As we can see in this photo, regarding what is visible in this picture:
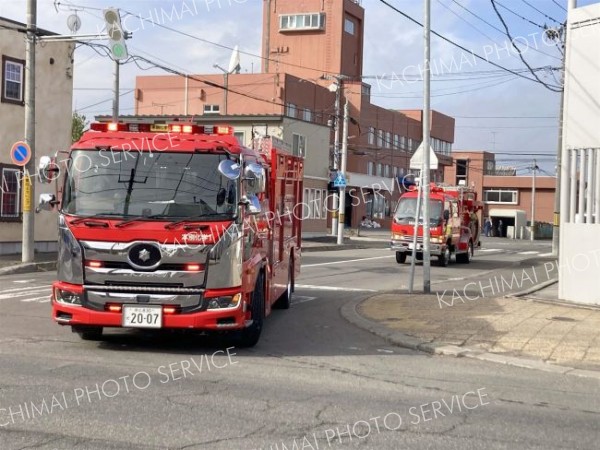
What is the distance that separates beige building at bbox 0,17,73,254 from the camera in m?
23.0

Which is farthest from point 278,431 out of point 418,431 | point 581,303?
point 581,303

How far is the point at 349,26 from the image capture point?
6284cm

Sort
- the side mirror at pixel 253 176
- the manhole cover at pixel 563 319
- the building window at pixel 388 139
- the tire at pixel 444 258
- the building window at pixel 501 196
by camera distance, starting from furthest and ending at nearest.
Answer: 1. the building window at pixel 501 196
2. the building window at pixel 388 139
3. the tire at pixel 444 258
4. the manhole cover at pixel 563 319
5. the side mirror at pixel 253 176

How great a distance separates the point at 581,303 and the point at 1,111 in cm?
1780

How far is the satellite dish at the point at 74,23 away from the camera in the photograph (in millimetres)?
23109

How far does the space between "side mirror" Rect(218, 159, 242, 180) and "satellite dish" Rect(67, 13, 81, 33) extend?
Answer: 16.6 m

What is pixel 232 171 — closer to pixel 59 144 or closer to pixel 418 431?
pixel 418 431

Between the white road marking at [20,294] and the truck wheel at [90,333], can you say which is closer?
the truck wheel at [90,333]

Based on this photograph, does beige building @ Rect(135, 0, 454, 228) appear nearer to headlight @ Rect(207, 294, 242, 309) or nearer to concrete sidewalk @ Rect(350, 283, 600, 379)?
concrete sidewalk @ Rect(350, 283, 600, 379)

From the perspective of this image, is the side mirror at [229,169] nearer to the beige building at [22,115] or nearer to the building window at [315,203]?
the beige building at [22,115]

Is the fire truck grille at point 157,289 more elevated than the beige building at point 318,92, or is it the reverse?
the beige building at point 318,92

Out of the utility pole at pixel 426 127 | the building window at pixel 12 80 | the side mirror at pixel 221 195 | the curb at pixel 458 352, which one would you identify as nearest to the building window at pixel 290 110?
the building window at pixel 12 80

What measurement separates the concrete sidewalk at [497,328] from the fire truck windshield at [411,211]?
1040cm

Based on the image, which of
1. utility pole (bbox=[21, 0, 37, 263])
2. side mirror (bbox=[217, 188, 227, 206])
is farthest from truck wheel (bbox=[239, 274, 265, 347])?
utility pole (bbox=[21, 0, 37, 263])
